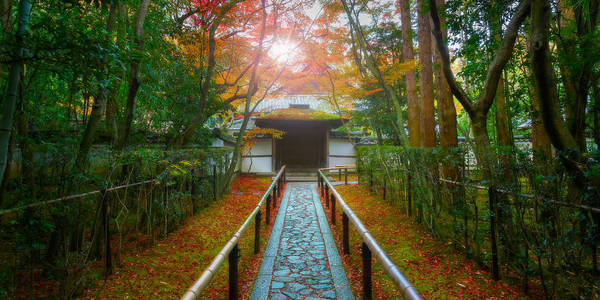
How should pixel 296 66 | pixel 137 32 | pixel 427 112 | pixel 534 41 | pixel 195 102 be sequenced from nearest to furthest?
1. pixel 534 41
2. pixel 137 32
3. pixel 427 112
4. pixel 195 102
5. pixel 296 66

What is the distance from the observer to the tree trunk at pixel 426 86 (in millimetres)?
8336

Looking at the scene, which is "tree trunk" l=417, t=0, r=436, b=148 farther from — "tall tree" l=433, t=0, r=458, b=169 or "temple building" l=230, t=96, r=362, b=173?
"temple building" l=230, t=96, r=362, b=173

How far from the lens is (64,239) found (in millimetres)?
3215

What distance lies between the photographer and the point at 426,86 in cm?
848

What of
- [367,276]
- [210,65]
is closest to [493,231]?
[367,276]

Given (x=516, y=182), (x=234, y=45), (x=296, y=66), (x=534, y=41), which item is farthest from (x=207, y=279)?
→ (x=296, y=66)

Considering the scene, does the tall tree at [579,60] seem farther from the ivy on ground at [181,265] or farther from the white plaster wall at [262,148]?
the white plaster wall at [262,148]

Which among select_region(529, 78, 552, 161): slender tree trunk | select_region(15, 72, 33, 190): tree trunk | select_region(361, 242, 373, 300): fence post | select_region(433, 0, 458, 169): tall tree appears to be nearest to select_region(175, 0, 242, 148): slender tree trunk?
select_region(15, 72, 33, 190): tree trunk

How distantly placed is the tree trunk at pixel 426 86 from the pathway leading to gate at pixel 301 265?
396cm

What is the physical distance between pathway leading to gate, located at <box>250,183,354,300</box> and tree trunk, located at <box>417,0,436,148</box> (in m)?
3.96

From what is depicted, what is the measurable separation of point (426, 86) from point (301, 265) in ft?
21.8

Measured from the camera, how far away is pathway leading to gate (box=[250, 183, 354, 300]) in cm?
339

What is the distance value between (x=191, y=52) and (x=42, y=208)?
22.1ft

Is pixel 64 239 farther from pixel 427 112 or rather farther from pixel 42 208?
pixel 427 112
